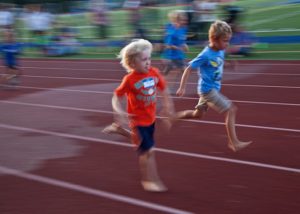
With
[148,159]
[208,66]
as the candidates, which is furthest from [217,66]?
[148,159]

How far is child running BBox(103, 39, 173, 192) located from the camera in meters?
4.65

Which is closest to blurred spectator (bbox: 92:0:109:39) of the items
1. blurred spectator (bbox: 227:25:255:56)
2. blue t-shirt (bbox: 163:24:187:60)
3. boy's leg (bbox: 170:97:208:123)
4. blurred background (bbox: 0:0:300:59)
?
blurred background (bbox: 0:0:300:59)

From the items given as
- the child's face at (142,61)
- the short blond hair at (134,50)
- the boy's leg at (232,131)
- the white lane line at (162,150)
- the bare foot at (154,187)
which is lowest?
the white lane line at (162,150)

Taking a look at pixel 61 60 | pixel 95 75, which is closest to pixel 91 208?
pixel 95 75

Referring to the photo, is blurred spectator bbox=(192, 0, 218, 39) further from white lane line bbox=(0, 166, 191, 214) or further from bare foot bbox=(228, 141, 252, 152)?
white lane line bbox=(0, 166, 191, 214)

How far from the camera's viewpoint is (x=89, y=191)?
16.3ft

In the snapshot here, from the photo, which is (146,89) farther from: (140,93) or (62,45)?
(62,45)

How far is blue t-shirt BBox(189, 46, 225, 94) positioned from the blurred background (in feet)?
32.9

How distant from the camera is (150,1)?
22.1 m

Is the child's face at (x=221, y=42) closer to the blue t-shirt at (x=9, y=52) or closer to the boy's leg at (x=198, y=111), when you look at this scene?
the boy's leg at (x=198, y=111)

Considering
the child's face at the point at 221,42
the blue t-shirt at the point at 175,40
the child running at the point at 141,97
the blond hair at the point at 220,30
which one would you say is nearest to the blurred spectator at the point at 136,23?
the blue t-shirt at the point at 175,40

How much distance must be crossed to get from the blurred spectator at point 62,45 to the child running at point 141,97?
1600 centimetres

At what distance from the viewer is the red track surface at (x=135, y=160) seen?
15.1 feet

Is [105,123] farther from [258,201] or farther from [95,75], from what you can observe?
[95,75]
